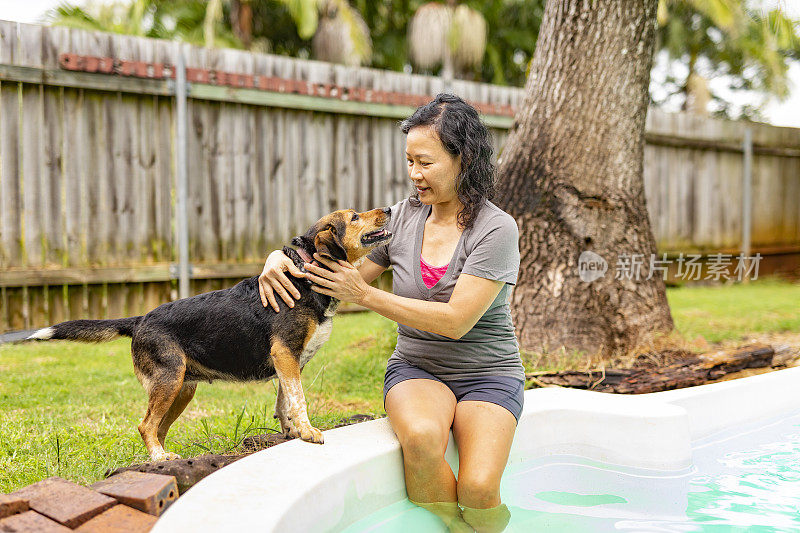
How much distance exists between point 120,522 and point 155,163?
4.72 meters

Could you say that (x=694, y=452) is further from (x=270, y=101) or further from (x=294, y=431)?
(x=270, y=101)

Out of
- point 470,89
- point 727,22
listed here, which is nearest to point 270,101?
point 470,89

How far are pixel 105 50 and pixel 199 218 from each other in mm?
1642

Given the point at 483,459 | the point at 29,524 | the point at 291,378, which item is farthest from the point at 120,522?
the point at 483,459

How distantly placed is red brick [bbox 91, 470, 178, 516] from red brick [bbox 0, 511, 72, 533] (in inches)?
7.8

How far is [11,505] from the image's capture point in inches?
76.8

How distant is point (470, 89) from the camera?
8.12 m

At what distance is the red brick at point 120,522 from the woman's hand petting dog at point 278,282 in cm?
100

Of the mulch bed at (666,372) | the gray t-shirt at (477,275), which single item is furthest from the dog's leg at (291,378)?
the mulch bed at (666,372)

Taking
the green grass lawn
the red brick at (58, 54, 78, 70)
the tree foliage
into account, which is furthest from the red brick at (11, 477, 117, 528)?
the tree foliage

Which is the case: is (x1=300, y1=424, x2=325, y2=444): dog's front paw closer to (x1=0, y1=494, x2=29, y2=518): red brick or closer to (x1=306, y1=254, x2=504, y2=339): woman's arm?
(x1=306, y1=254, x2=504, y2=339): woman's arm

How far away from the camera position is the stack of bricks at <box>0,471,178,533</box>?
189 centimetres

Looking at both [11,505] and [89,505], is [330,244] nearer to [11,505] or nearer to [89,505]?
[89,505]

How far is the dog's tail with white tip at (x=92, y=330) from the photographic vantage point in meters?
2.73
